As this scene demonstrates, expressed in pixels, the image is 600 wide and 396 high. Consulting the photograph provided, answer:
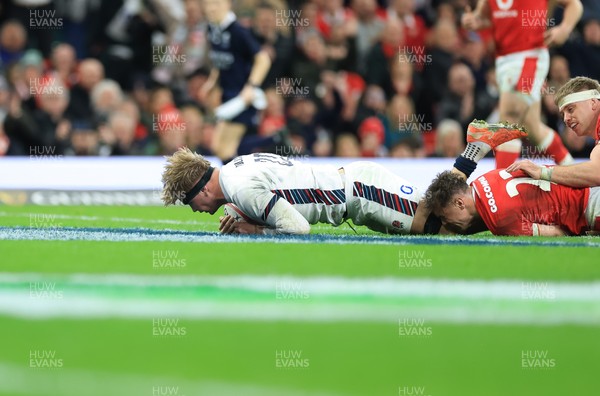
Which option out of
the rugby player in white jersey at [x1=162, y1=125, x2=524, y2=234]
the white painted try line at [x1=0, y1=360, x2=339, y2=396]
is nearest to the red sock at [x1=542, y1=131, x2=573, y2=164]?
the rugby player in white jersey at [x1=162, y1=125, x2=524, y2=234]

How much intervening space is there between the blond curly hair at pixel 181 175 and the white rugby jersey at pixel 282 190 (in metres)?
0.15

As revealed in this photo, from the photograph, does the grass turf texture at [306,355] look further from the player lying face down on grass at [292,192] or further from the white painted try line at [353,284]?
the player lying face down on grass at [292,192]

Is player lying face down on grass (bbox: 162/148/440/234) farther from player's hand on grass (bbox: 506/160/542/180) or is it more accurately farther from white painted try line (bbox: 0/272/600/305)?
white painted try line (bbox: 0/272/600/305)

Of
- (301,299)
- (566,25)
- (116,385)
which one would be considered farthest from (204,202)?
(566,25)

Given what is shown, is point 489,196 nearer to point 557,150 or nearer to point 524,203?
point 524,203

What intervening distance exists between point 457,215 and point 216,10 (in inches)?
237

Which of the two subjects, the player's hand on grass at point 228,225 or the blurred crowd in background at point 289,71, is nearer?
the player's hand on grass at point 228,225

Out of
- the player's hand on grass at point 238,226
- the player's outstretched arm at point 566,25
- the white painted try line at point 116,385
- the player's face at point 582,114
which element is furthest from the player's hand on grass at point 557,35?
the white painted try line at point 116,385

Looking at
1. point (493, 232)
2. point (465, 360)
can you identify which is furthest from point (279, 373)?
point (493, 232)

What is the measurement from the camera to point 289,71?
14.3 m

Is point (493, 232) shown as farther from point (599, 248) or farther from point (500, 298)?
point (500, 298)

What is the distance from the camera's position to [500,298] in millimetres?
4383

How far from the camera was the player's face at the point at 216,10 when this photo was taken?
38.4ft

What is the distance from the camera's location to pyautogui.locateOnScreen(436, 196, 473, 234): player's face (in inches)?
252
